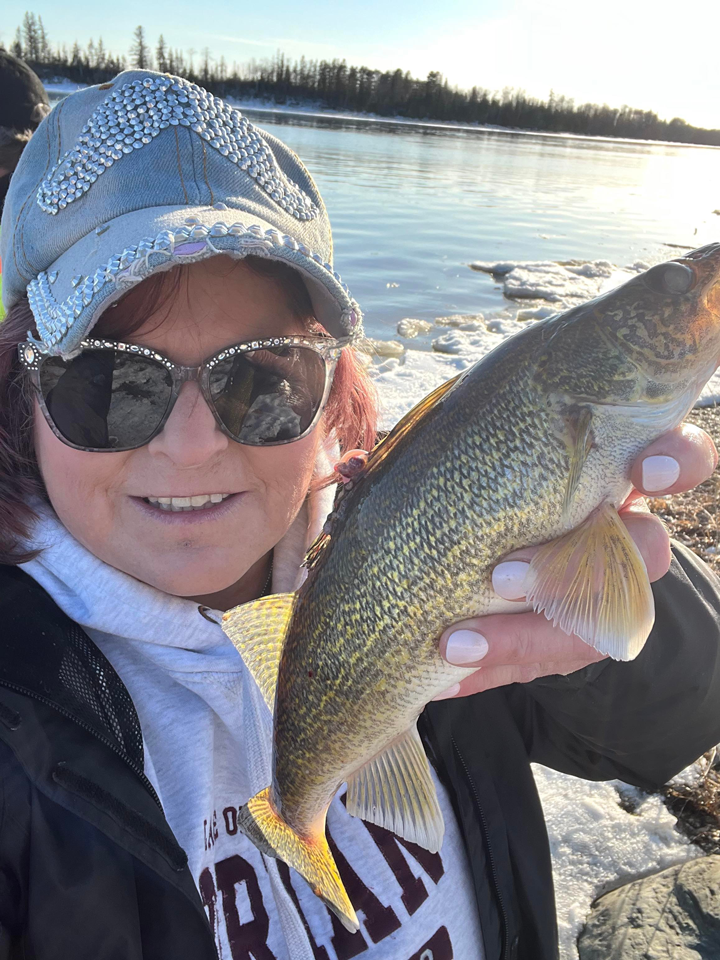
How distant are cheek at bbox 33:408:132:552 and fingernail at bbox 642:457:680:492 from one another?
1225 mm

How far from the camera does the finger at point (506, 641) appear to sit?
4.32 ft

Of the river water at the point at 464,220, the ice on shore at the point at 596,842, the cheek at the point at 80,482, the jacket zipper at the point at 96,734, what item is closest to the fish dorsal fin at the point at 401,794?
the jacket zipper at the point at 96,734

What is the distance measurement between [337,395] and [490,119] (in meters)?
101

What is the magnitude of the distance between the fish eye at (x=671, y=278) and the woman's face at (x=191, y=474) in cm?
88

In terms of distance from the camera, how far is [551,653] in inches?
54.9

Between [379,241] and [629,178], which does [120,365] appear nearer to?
[379,241]

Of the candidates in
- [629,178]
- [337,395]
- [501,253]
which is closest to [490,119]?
[629,178]

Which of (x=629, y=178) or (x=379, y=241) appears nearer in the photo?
(x=379, y=241)

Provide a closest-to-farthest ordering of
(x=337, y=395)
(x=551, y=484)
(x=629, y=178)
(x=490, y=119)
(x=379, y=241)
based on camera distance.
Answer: (x=551, y=484) < (x=337, y=395) < (x=379, y=241) < (x=629, y=178) < (x=490, y=119)

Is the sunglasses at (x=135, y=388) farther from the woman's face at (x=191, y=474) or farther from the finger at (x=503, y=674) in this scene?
the finger at (x=503, y=674)

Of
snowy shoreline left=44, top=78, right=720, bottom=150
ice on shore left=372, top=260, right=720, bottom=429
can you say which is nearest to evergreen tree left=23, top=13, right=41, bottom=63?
snowy shoreline left=44, top=78, right=720, bottom=150

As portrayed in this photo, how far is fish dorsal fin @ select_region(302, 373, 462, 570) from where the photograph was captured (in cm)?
143

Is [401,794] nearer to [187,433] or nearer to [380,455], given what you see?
[380,455]

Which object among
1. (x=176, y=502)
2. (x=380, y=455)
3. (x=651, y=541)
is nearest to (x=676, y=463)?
(x=651, y=541)
